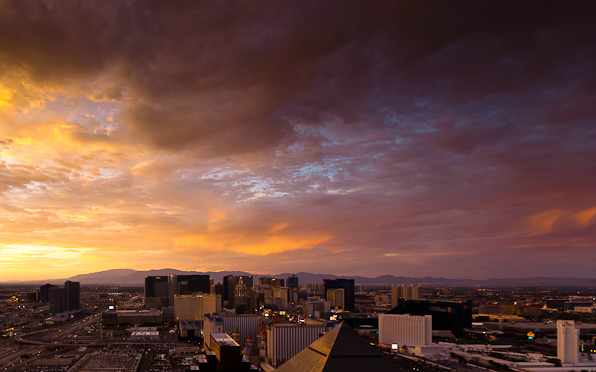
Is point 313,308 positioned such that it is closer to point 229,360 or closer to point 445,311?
point 445,311

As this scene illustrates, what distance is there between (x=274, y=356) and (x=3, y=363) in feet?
180

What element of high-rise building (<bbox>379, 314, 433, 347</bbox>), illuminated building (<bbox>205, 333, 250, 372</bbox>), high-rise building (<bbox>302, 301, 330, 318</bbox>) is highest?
illuminated building (<bbox>205, 333, 250, 372</bbox>)

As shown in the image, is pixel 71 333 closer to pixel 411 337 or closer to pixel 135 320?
pixel 135 320

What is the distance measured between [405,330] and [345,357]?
285 ft

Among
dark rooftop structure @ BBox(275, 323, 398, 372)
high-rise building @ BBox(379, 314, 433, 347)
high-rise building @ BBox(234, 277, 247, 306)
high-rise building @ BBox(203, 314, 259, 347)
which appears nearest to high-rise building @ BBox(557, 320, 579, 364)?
high-rise building @ BBox(379, 314, 433, 347)

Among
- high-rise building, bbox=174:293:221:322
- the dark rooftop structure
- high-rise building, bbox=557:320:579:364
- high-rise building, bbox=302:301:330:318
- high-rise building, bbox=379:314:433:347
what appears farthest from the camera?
high-rise building, bbox=174:293:221:322

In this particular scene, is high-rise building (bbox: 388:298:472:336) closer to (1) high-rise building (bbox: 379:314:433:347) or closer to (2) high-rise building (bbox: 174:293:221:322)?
(1) high-rise building (bbox: 379:314:433:347)

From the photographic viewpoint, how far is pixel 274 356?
8362 centimetres

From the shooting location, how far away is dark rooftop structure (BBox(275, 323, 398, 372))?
96.0 ft

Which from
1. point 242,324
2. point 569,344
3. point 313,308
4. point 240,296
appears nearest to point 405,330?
→ point 569,344

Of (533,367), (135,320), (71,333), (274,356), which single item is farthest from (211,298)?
(533,367)

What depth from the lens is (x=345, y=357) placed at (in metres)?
29.8

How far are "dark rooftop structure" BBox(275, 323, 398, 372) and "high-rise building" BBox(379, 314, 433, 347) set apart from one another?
Answer: 264 ft

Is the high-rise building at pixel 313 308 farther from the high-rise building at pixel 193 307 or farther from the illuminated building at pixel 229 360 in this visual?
the illuminated building at pixel 229 360
